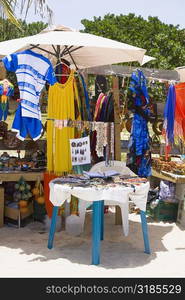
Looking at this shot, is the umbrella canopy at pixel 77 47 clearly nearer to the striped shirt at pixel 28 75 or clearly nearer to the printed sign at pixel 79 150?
the striped shirt at pixel 28 75

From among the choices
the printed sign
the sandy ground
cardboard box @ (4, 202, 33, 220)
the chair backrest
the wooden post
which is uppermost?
the wooden post

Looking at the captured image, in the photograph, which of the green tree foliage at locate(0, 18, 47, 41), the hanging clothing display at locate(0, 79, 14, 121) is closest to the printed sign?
the hanging clothing display at locate(0, 79, 14, 121)

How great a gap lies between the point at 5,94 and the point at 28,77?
89cm

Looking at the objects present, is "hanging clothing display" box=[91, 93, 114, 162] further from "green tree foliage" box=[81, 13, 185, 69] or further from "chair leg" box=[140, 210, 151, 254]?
"green tree foliage" box=[81, 13, 185, 69]

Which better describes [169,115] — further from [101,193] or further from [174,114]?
[101,193]

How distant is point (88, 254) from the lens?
153 inches

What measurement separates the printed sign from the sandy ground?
0.87 metres

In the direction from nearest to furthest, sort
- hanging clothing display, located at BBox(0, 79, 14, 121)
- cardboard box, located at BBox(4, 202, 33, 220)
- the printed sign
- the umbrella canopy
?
1. the umbrella canopy
2. the printed sign
3. cardboard box, located at BBox(4, 202, 33, 220)
4. hanging clothing display, located at BBox(0, 79, 14, 121)

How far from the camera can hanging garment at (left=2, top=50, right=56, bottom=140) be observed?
4.06 m

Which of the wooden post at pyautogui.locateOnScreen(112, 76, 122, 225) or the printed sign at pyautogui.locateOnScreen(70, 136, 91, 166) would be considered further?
the wooden post at pyautogui.locateOnScreen(112, 76, 122, 225)

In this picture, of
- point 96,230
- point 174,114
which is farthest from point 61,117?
point 174,114

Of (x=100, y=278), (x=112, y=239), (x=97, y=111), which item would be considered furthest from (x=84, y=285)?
(x=97, y=111)

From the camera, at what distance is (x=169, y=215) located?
5.23m

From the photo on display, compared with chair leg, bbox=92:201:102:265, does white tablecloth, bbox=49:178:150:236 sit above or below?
above
